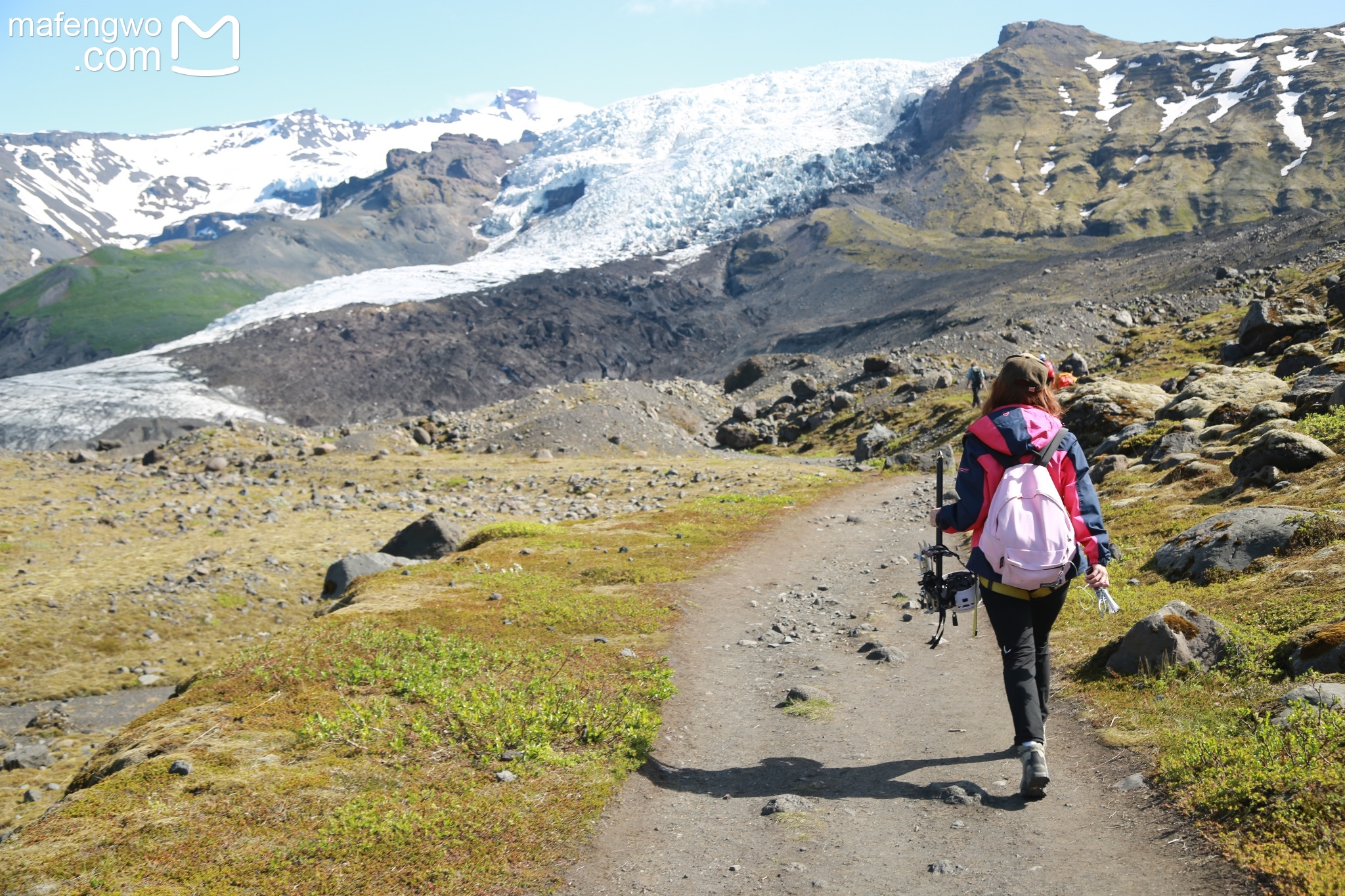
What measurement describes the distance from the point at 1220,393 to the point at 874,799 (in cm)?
2767

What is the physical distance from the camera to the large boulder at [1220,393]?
27.8 m

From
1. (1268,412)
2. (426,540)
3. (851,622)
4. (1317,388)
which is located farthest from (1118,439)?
(426,540)

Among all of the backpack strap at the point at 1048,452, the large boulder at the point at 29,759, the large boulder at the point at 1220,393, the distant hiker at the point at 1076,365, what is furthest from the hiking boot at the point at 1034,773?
the distant hiker at the point at 1076,365

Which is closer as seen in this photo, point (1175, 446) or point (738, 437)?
point (1175, 446)

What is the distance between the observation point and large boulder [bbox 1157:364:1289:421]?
91.1 ft

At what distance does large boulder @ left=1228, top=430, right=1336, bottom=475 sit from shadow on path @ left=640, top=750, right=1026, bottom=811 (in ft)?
43.2

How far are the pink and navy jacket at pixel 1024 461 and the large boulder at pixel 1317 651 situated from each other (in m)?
2.44

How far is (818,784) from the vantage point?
802 cm

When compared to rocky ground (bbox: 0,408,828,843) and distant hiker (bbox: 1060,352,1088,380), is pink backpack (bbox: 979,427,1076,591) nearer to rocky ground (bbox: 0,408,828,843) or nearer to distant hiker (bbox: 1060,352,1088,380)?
rocky ground (bbox: 0,408,828,843)

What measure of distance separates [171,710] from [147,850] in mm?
3669

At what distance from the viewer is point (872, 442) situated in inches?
2071

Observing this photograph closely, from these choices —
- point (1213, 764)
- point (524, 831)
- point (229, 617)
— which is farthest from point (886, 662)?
point (229, 617)

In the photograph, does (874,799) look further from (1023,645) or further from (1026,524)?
(1026,524)

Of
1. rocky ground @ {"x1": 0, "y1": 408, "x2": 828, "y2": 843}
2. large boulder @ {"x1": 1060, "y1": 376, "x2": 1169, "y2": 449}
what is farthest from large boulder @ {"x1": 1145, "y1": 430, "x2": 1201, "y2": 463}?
rocky ground @ {"x1": 0, "y1": 408, "x2": 828, "y2": 843}
